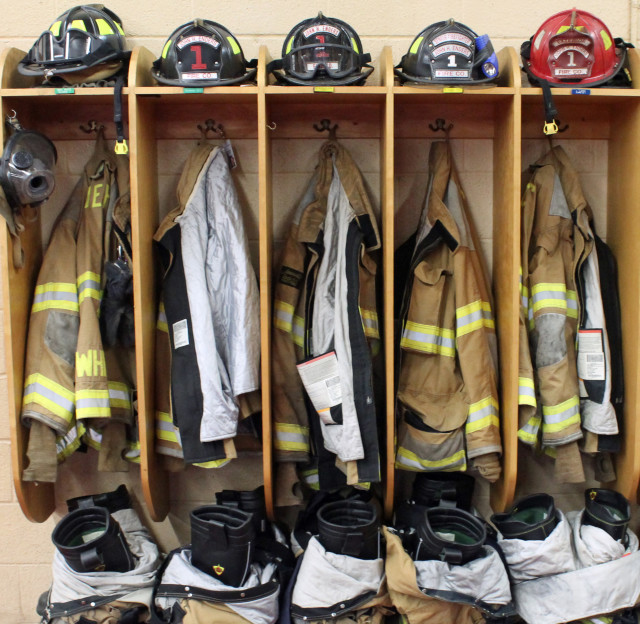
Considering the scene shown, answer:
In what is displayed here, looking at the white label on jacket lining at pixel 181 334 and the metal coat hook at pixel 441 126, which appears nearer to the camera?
the white label on jacket lining at pixel 181 334

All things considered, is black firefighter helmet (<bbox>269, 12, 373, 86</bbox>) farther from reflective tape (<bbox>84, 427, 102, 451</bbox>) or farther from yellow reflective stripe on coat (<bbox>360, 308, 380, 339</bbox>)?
reflective tape (<bbox>84, 427, 102, 451</bbox>)

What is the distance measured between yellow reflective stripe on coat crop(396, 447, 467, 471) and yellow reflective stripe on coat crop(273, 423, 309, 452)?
0.33 metres

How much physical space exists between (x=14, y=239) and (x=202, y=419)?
2.69 ft

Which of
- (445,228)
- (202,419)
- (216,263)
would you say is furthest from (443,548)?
(216,263)

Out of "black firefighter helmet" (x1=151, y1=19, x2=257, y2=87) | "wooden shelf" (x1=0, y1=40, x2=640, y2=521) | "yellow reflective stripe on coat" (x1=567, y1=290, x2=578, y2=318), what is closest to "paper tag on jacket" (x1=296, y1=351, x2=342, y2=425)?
"wooden shelf" (x1=0, y1=40, x2=640, y2=521)

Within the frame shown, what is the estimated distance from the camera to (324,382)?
211 centimetres

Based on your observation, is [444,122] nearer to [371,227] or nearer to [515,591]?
[371,227]

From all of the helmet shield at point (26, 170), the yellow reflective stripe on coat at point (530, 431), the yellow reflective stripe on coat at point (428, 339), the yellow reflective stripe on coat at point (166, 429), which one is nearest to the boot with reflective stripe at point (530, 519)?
the yellow reflective stripe on coat at point (530, 431)

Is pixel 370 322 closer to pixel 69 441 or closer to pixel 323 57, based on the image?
pixel 323 57

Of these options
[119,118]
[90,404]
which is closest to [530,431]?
[90,404]

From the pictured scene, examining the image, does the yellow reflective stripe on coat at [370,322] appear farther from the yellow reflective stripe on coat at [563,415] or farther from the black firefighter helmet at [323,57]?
the black firefighter helmet at [323,57]

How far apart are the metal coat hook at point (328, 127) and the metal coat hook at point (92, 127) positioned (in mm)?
749

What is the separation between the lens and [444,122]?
7.75 ft

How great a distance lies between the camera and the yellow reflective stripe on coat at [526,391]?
213 centimetres
